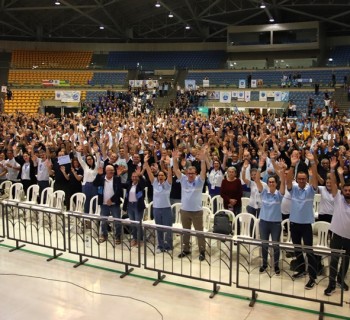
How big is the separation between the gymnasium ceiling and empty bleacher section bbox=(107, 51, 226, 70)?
1528 mm

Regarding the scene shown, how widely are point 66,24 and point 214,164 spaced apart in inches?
1219

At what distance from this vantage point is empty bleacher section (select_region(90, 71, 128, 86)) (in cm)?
3601

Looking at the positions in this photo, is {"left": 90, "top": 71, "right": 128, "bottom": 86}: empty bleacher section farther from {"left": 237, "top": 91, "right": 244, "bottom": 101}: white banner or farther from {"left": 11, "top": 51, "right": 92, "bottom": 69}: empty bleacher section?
{"left": 237, "top": 91, "right": 244, "bottom": 101}: white banner

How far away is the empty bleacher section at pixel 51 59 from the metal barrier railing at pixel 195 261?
110ft

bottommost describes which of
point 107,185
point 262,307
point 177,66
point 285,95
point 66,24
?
point 262,307

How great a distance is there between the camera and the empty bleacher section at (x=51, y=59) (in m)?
37.9

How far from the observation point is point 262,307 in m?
6.04

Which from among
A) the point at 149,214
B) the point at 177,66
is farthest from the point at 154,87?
the point at 149,214

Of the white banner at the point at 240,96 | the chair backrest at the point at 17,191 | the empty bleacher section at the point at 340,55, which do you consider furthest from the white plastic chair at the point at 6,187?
the empty bleacher section at the point at 340,55

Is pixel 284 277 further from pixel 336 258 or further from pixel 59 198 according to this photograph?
pixel 59 198

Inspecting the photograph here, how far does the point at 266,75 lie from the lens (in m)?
33.6

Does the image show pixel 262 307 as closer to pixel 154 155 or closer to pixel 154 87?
pixel 154 155

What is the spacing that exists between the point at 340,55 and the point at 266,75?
7.13 metres

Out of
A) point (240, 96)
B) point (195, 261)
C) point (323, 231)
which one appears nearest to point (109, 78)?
point (240, 96)
